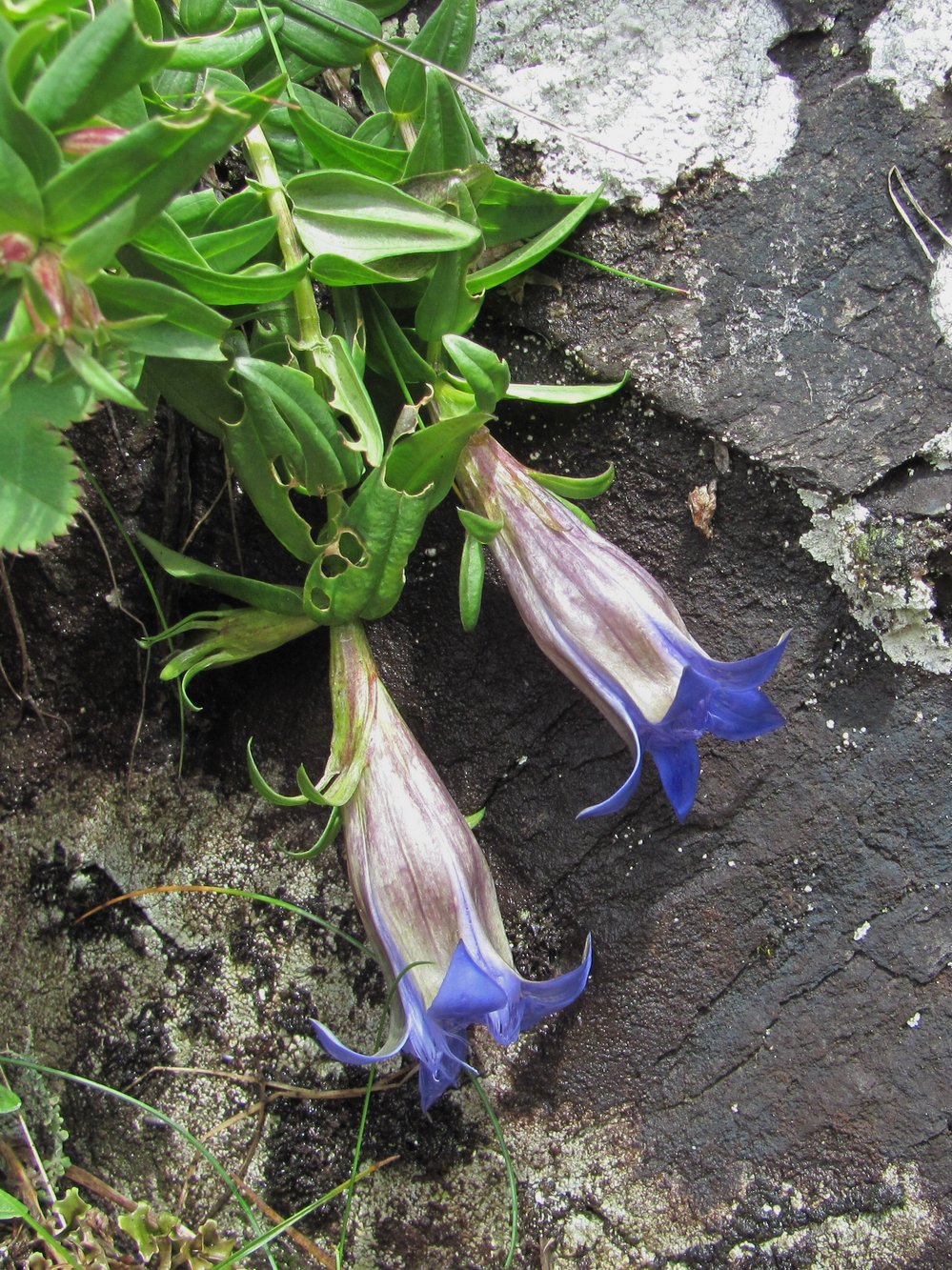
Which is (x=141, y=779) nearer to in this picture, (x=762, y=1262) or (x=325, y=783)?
(x=325, y=783)

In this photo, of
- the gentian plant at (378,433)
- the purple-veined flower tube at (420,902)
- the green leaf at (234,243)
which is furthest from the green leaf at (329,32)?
the purple-veined flower tube at (420,902)

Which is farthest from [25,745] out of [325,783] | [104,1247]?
[104,1247]

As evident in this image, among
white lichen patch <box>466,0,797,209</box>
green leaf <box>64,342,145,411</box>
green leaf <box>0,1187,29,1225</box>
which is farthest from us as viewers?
white lichen patch <box>466,0,797,209</box>

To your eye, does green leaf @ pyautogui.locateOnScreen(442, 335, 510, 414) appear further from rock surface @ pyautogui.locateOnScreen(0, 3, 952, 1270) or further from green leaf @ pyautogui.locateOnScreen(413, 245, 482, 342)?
rock surface @ pyautogui.locateOnScreen(0, 3, 952, 1270)

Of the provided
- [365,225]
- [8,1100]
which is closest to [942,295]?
[365,225]

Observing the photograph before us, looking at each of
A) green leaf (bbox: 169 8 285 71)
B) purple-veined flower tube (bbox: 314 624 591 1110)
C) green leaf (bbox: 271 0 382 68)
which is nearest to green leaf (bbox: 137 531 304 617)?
purple-veined flower tube (bbox: 314 624 591 1110)

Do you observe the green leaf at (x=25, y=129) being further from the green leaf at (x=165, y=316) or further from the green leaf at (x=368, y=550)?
the green leaf at (x=368, y=550)

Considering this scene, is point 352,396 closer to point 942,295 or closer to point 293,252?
point 293,252
